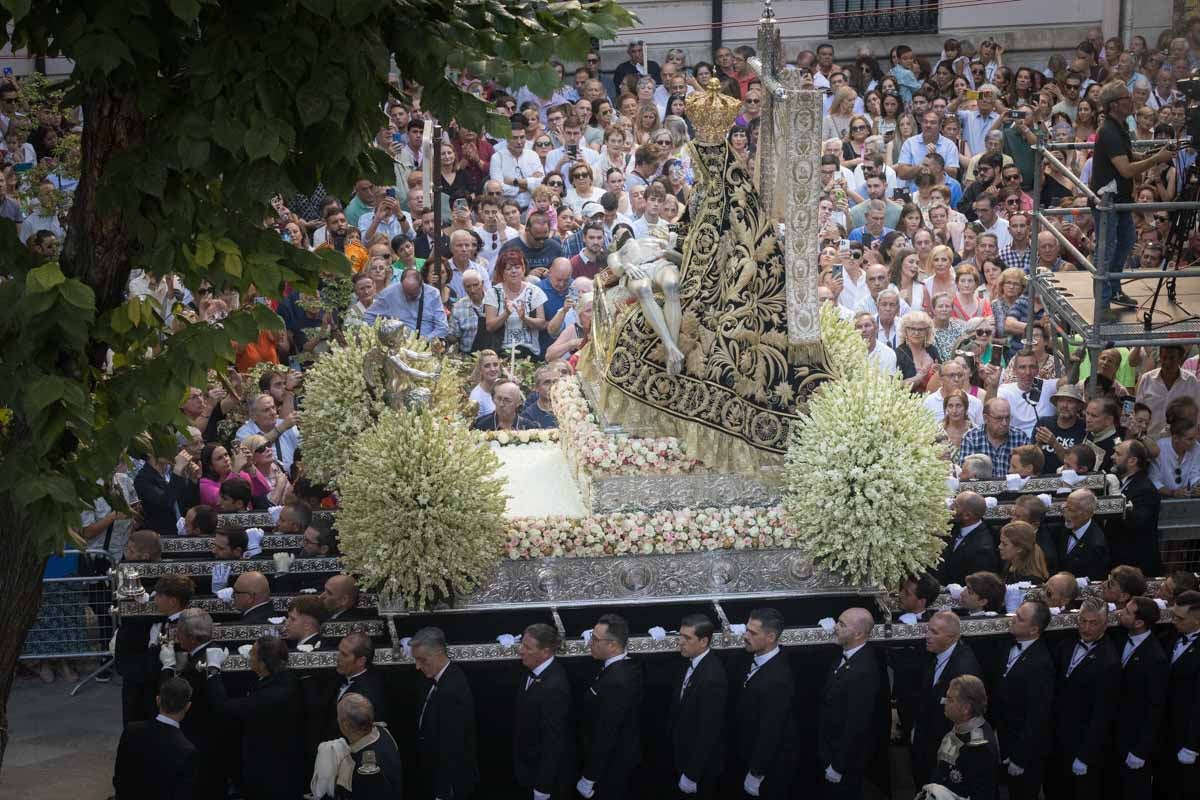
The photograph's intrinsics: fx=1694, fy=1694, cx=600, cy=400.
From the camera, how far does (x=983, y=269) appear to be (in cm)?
1697

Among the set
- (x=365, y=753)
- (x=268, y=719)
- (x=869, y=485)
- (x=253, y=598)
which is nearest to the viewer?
(x=365, y=753)

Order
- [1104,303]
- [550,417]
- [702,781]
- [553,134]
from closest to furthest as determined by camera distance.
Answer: [702,781]
[1104,303]
[550,417]
[553,134]

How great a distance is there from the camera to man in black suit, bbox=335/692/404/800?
31.8ft

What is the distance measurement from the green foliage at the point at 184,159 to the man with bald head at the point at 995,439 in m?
7.42

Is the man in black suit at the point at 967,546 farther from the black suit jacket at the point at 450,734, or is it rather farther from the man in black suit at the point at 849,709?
the black suit jacket at the point at 450,734

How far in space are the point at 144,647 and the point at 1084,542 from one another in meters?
6.66

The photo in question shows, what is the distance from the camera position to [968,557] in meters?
12.1

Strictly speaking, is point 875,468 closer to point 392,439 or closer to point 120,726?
point 392,439

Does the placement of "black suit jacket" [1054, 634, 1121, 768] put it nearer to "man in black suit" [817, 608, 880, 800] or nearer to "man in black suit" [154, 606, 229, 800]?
"man in black suit" [817, 608, 880, 800]

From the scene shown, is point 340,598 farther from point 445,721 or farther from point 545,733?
point 545,733

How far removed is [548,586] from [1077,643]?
349 centimetres

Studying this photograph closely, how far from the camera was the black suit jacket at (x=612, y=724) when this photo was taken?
34.8ft

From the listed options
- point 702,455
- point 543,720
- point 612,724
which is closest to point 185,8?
point 543,720

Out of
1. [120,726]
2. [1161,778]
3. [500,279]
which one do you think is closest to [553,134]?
[500,279]
